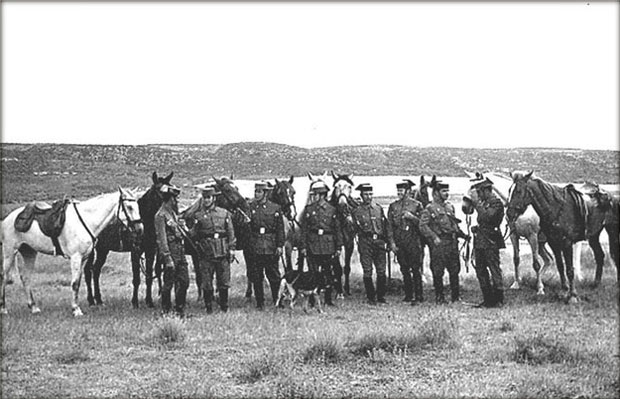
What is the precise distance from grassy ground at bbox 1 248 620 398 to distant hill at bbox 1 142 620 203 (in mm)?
15298

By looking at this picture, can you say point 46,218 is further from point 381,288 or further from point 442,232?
point 442,232

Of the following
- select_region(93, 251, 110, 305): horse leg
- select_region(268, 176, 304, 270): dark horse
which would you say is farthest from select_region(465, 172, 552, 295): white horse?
select_region(93, 251, 110, 305): horse leg

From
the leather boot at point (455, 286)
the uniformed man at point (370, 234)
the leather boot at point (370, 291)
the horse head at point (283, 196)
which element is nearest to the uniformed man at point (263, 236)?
the horse head at point (283, 196)

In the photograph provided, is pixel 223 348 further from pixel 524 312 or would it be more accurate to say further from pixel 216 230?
pixel 524 312

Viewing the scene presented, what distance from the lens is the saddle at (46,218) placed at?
10.8m

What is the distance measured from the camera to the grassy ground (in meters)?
5.93

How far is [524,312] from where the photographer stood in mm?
9828

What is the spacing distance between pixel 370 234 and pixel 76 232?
529 cm

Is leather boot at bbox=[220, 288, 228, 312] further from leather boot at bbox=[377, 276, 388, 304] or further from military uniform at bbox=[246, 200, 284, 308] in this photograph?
leather boot at bbox=[377, 276, 388, 304]

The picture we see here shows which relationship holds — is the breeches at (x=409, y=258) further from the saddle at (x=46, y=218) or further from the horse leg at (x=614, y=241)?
the saddle at (x=46, y=218)

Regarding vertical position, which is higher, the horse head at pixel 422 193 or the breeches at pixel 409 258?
the horse head at pixel 422 193

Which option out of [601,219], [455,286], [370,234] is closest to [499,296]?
[455,286]

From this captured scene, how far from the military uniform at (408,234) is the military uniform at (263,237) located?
2121 mm

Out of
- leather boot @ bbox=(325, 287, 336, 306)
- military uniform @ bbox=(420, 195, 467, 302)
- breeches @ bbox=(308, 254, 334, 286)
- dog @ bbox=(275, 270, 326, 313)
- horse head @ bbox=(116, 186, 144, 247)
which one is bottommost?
leather boot @ bbox=(325, 287, 336, 306)
